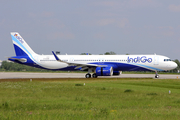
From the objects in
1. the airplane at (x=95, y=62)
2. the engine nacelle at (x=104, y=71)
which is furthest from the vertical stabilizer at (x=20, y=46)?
the engine nacelle at (x=104, y=71)

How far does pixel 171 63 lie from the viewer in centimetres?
4644

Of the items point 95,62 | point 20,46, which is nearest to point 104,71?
point 95,62

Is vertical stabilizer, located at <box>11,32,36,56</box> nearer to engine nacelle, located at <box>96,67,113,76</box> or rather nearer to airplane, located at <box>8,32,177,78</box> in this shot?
airplane, located at <box>8,32,177,78</box>

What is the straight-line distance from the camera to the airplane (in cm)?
4650

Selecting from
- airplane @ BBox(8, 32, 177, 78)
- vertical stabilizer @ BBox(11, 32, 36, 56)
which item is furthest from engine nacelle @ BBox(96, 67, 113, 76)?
vertical stabilizer @ BBox(11, 32, 36, 56)

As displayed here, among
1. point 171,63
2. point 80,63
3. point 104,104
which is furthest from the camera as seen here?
point 80,63

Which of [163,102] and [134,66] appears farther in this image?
[134,66]

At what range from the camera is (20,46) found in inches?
2108

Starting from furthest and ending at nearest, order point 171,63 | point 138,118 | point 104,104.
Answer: point 171,63, point 104,104, point 138,118

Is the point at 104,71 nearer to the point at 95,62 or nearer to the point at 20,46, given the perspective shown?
the point at 95,62

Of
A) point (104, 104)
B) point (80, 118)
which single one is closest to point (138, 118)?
Answer: point (80, 118)

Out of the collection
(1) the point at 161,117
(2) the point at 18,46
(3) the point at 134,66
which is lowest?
(1) the point at 161,117

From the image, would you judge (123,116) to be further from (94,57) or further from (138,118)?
(94,57)

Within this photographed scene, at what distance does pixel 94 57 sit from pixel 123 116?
3833 centimetres
